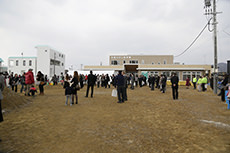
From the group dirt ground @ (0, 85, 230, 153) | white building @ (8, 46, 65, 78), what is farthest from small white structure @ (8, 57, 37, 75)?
dirt ground @ (0, 85, 230, 153)

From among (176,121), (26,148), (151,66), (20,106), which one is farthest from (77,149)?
(151,66)

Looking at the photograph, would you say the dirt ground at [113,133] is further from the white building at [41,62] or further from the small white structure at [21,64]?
the small white structure at [21,64]

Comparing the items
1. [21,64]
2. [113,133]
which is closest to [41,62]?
[21,64]

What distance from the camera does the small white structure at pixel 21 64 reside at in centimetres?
5028

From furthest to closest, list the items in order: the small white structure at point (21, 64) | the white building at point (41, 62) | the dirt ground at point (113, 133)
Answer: the small white structure at point (21, 64)
the white building at point (41, 62)
the dirt ground at point (113, 133)

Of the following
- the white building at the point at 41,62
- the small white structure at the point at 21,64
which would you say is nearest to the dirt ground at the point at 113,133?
the white building at the point at 41,62

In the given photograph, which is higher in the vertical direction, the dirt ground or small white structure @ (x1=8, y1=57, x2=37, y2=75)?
small white structure @ (x1=8, y1=57, x2=37, y2=75)

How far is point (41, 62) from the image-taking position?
47031mm

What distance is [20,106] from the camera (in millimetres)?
7535

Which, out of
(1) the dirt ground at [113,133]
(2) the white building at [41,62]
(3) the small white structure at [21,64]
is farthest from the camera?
(3) the small white structure at [21,64]

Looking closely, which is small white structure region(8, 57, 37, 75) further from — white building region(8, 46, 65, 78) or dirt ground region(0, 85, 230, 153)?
dirt ground region(0, 85, 230, 153)

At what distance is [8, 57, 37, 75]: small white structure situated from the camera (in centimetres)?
5028

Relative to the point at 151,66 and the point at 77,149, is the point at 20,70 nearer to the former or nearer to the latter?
the point at 151,66

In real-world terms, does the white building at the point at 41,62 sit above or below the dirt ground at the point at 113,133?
above
